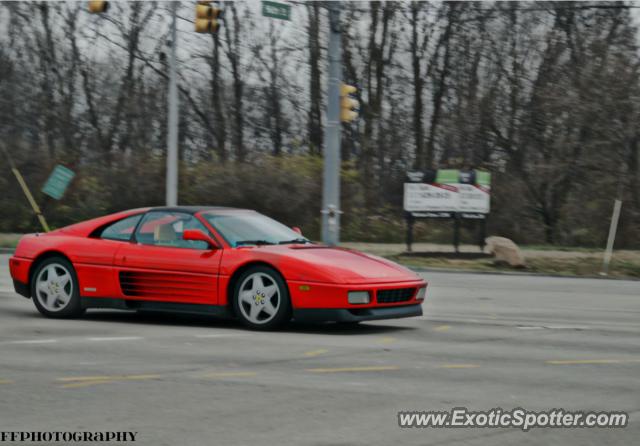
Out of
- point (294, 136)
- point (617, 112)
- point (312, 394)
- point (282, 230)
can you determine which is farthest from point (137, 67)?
point (312, 394)

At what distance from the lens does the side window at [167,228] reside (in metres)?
11.6

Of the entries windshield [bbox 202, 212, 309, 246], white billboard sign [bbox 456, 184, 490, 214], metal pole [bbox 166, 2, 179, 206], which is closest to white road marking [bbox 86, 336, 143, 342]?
windshield [bbox 202, 212, 309, 246]

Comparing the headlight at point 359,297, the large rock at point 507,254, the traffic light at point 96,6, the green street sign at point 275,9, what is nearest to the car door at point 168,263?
the headlight at point 359,297

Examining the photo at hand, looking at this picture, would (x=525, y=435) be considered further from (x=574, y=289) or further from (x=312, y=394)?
(x=574, y=289)

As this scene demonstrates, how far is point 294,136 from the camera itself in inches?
1628

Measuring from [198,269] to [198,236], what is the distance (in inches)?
13.1

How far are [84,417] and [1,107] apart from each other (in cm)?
3474

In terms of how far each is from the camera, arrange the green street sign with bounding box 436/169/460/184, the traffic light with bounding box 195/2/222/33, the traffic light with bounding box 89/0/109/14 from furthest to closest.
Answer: the green street sign with bounding box 436/169/460/184
the traffic light with bounding box 89/0/109/14
the traffic light with bounding box 195/2/222/33

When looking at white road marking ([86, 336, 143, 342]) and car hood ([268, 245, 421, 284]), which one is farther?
car hood ([268, 245, 421, 284])

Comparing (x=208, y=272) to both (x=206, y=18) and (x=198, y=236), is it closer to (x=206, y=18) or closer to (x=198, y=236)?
(x=198, y=236)

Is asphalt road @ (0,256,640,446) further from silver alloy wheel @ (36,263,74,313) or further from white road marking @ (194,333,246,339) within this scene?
silver alloy wheel @ (36,263,74,313)

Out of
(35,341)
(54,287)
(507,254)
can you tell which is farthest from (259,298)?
(507,254)

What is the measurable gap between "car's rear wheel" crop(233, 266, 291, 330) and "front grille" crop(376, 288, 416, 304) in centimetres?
91

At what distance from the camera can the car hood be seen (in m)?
10.8
